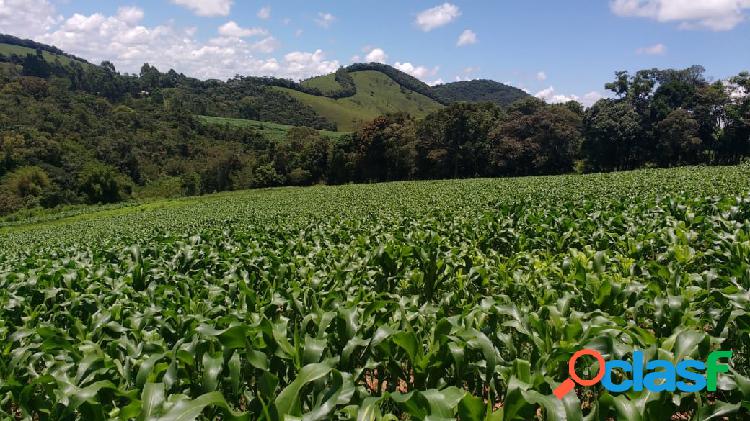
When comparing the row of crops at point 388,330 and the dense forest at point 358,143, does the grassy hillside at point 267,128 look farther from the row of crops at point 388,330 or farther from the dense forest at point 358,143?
the row of crops at point 388,330

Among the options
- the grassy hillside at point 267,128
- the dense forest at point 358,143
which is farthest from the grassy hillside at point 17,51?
the grassy hillside at point 267,128

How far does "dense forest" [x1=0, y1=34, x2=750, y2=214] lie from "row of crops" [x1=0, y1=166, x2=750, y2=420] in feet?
164

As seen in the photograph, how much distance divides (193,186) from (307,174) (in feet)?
97.6

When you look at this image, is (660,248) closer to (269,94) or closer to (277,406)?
(277,406)

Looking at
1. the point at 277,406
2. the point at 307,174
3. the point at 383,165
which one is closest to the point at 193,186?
the point at 307,174

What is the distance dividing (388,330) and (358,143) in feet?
235

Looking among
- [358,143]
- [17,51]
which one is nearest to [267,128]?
[358,143]

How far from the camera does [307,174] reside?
255 feet

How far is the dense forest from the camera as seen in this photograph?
53125 mm

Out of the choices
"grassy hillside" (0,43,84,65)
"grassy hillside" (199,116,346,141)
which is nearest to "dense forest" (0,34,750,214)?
"grassy hillside" (199,116,346,141)

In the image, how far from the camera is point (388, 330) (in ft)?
11.5

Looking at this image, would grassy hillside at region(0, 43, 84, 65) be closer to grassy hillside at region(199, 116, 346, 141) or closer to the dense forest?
the dense forest

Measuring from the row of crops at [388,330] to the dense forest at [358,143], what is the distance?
50.0m

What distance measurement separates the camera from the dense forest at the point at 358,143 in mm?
53125
